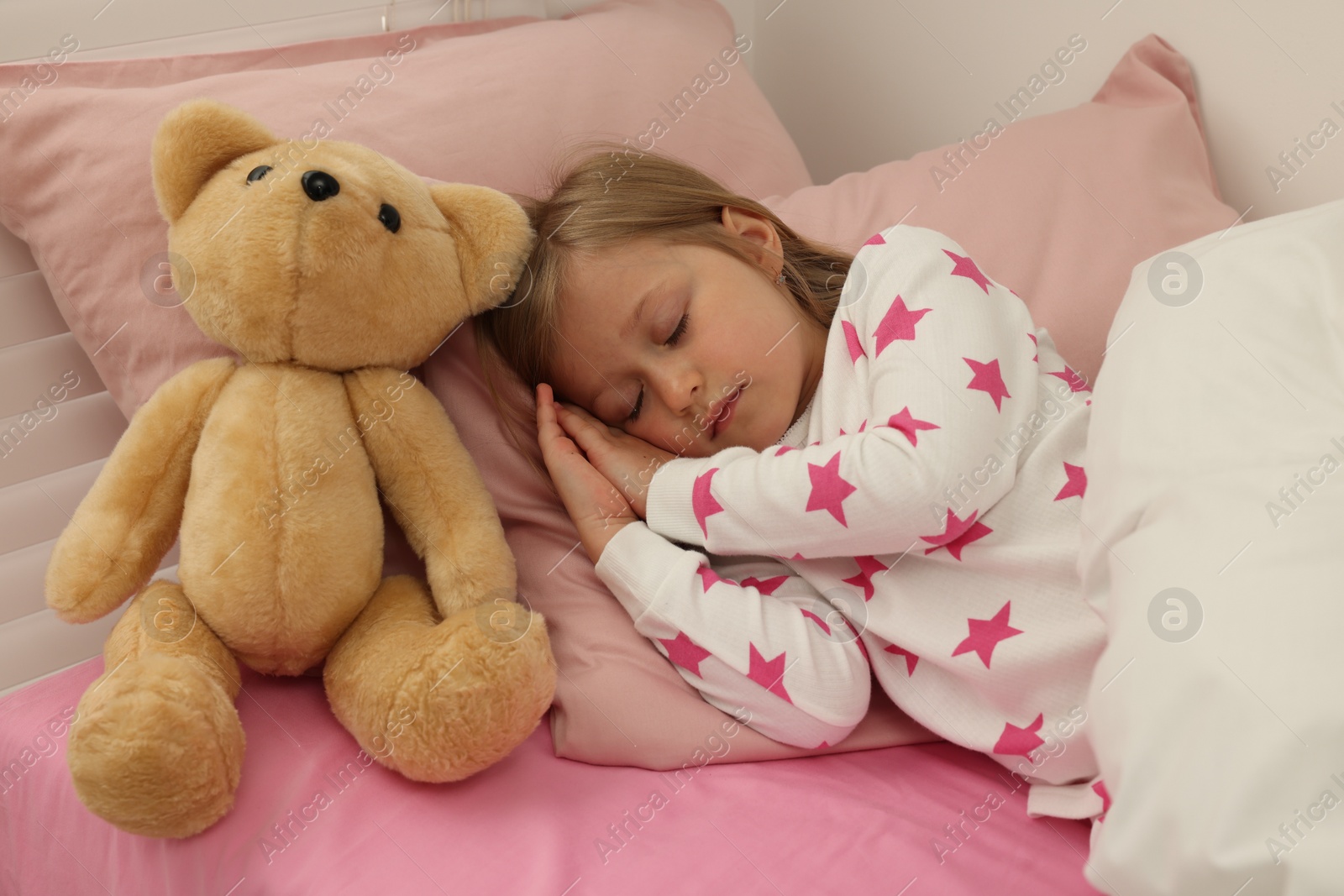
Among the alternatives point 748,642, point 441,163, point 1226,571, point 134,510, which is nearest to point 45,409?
point 134,510

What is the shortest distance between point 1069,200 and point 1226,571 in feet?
2.19

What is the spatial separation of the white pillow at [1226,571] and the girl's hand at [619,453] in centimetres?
42

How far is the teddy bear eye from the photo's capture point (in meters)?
0.81

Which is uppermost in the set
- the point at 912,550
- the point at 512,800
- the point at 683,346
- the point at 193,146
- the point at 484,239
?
the point at 193,146

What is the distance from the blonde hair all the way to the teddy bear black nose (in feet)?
0.80

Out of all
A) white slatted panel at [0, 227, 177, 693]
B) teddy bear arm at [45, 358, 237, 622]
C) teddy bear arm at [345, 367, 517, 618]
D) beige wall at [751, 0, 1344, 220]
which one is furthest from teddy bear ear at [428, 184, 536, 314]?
beige wall at [751, 0, 1344, 220]

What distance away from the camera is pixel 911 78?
1.69 metres

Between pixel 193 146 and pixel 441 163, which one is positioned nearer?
pixel 193 146

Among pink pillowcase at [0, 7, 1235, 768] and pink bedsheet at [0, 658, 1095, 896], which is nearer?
pink bedsheet at [0, 658, 1095, 896]

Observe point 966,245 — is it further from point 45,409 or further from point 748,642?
point 45,409

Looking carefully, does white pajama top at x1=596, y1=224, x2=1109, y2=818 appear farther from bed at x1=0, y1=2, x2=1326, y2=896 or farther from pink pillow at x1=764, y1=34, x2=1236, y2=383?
pink pillow at x1=764, y1=34, x2=1236, y2=383

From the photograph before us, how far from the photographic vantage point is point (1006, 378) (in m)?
0.91

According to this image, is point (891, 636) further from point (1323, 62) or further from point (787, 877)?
point (1323, 62)

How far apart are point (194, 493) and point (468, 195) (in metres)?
0.35
